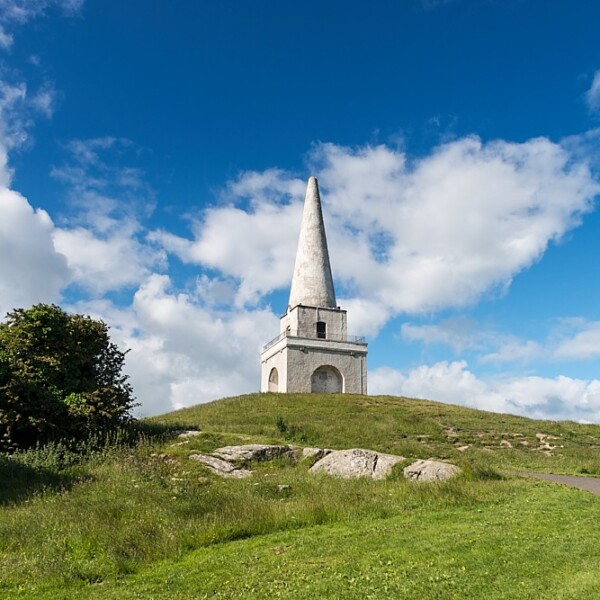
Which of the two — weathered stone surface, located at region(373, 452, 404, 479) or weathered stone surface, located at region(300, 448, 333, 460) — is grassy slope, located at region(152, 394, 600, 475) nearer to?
weathered stone surface, located at region(300, 448, 333, 460)

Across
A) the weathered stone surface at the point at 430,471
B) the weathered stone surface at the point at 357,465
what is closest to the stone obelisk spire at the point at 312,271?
the weathered stone surface at the point at 357,465

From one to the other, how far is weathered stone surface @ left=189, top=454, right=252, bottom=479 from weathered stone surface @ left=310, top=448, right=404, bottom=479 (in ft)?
6.38

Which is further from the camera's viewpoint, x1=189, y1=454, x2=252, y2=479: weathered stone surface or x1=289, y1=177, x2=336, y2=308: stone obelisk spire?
x1=289, y1=177, x2=336, y2=308: stone obelisk spire

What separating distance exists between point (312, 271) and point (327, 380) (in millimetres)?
8723

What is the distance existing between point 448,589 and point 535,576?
1167mm

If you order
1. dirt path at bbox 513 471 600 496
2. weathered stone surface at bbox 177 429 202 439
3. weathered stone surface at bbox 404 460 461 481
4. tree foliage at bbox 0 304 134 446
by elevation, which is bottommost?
dirt path at bbox 513 471 600 496

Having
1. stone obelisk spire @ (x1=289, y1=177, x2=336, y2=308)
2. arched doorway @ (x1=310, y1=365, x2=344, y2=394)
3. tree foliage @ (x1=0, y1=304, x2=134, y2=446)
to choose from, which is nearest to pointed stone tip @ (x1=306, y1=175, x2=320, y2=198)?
stone obelisk spire @ (x1=289, y1=177, x2=336, y2=308)

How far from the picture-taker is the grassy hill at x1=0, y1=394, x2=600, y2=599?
6.84 m

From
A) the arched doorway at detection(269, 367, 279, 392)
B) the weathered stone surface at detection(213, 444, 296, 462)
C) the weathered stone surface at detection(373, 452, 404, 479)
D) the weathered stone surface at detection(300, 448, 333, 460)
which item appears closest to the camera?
the weathered stone surface at detection(373, 452, 404, 479)

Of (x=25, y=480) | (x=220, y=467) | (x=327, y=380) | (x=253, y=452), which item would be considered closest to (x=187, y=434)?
(x=253, y=452)

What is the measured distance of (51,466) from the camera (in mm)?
14781

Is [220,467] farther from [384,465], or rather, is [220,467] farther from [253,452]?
[384,465]

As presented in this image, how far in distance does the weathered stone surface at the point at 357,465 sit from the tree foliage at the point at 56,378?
8.02 meters

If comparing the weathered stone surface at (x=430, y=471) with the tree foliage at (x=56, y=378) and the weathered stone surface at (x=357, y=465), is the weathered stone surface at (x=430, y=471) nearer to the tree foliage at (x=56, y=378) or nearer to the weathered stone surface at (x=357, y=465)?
the weathered stone surface at (x=357, y=465)
